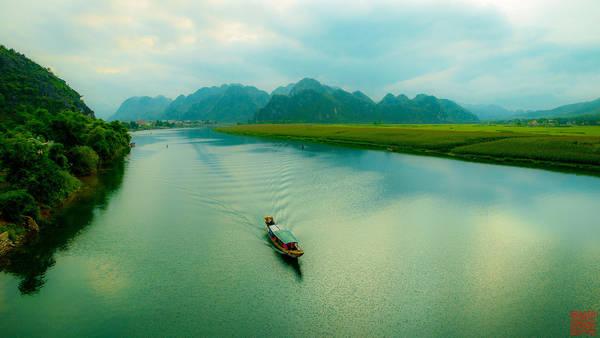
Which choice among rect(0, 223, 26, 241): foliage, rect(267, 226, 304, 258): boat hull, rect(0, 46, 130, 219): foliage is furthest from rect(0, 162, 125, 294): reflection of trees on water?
rect(267, 226, 304, 258): boat hull

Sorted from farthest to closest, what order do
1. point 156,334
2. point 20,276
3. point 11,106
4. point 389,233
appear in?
point 11,106
point 389,233
point 20,276
point 156,334

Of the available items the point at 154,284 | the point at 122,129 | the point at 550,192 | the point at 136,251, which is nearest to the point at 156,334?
the point at 154,284

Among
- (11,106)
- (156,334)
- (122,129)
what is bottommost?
(156,334)

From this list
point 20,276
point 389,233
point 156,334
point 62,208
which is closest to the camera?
point 156,334

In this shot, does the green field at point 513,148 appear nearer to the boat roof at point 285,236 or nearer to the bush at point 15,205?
the boat roof at point 285,236

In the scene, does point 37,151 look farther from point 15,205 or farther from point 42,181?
point 15,205

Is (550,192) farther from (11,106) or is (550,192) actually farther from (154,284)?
(11,106)

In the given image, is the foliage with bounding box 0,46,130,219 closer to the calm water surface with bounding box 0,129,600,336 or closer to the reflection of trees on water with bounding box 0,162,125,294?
the reflection of trees on water with bounding box 0,162,125,294
